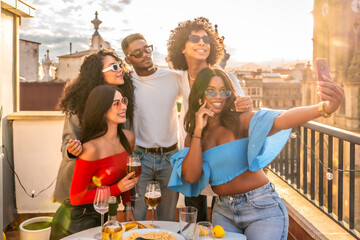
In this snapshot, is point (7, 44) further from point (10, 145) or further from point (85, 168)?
point (85, 168)

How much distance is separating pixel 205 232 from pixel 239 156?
2.10 ft

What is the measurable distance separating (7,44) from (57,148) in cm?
152

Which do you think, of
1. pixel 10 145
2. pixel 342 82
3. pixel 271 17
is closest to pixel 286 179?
pixel 10 145

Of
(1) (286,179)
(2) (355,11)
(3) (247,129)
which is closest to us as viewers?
(3) (247,129)

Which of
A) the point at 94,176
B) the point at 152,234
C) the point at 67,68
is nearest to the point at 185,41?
the point at 94,176

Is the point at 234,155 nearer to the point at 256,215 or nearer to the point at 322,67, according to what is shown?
the point at 256,215

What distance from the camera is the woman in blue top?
1.92m

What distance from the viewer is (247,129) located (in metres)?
2.11

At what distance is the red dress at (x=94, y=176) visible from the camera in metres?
2.11

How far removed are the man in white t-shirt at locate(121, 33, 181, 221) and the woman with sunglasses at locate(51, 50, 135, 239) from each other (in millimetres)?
104

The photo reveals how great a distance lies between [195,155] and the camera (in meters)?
2.04

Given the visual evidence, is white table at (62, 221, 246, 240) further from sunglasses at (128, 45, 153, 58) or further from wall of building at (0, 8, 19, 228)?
wall of building at (0, 8, 19, 228)

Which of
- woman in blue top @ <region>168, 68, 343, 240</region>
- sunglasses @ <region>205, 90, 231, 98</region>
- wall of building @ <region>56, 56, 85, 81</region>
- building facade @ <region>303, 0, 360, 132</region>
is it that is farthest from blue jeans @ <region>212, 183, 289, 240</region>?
building facade @ <region>303, 0, 360, 132</region>

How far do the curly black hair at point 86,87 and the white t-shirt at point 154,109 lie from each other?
0.27 feet
